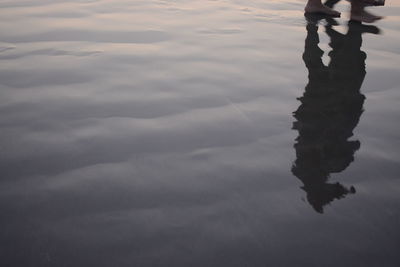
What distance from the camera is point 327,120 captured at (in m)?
1.71

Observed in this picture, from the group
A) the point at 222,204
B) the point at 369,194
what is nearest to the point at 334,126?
the point at 369,194

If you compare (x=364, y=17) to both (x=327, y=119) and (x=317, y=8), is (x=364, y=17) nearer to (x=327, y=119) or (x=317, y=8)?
(x=317, y=8)

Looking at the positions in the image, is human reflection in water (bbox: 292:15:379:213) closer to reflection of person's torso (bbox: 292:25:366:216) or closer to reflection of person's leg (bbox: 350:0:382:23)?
reflection of person's torso (bbox: 292:25:366:216)

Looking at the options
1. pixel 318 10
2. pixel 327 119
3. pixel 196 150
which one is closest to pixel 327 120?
pixel 327 119

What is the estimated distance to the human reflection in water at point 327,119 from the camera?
1.34m

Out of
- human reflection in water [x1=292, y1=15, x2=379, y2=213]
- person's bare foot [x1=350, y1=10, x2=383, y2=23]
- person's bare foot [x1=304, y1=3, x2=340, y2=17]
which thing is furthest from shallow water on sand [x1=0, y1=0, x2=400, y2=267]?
person's bare foot [x1=304, y1=3, x2=340, y2=17]

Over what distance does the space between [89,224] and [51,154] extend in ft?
1.47

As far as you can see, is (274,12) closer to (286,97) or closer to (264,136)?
(286,97)

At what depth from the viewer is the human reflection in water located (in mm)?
1345

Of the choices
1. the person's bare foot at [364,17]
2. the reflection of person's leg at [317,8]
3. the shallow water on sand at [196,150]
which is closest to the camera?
the shallow water on sand at [196,150]

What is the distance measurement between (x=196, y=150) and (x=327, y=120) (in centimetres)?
66

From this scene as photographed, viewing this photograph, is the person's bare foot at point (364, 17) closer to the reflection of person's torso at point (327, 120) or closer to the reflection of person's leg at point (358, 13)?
the reflection of person's leg at point (358, 13)

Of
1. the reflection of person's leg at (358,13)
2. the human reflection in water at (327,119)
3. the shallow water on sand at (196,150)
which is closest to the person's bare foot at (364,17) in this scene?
the reflection of person's leg at (358,13)

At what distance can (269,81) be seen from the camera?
85.5 inches
